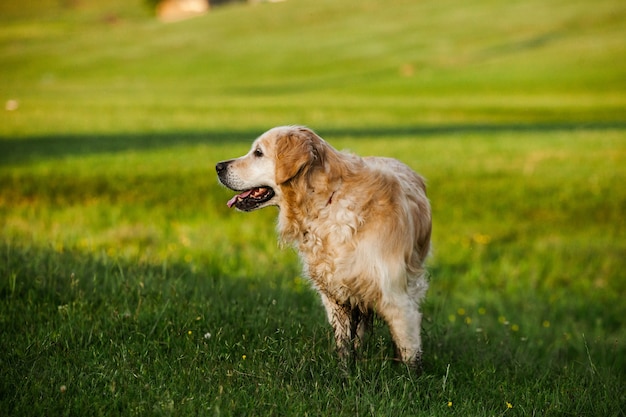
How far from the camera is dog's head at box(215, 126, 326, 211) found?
14.8 feet

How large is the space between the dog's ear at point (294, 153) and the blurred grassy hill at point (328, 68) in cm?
1514

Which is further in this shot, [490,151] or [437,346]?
[490,151]

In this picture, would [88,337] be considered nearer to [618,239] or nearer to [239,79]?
[618,239]

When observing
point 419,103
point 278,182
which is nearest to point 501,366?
point 278,182

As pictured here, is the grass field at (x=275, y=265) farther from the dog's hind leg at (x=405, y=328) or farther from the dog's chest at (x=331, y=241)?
the dog's chest at (x=331, y=241)

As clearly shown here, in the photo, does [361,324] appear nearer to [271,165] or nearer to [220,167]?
[271,165]

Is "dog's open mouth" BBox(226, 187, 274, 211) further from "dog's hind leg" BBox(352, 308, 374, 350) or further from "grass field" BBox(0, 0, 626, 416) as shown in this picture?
"dog's hind leg" BBox(352, 308, 374, 350)

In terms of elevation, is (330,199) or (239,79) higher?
(330,199)

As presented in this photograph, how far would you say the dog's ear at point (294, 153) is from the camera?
4480 millimetres

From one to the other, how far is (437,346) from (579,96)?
2859 cm

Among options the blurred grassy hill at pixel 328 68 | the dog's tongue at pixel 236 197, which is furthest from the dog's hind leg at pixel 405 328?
the blurred grassy hill at pixel 328 68

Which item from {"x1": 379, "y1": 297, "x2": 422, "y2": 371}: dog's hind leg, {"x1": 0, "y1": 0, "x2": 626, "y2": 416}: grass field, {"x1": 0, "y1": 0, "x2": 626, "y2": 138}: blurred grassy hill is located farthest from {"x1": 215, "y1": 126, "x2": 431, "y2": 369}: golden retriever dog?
{"x1": 0, "y1": 0, "x2": 626, "y2": 138}: blurred grassy hill

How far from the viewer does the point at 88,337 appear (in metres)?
4.30

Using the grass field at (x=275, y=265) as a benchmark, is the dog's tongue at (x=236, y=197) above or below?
above
